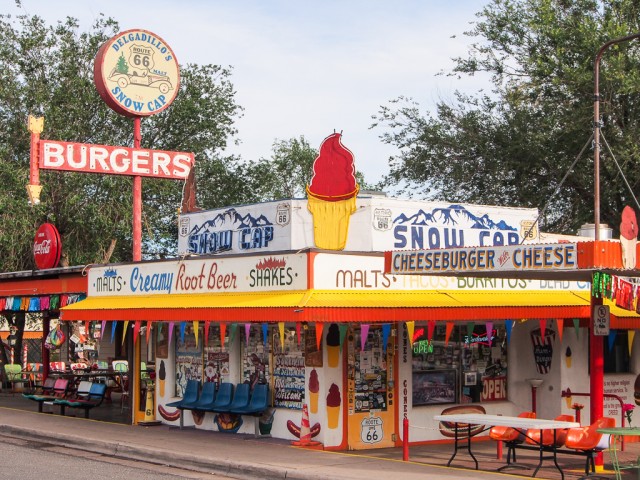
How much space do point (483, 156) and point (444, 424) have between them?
67.8ft

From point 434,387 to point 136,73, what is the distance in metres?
12.0

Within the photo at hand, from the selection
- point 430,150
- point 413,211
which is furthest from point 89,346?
point 413,211

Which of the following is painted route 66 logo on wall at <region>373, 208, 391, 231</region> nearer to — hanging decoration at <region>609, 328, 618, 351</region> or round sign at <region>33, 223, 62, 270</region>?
hanging decoration at <region>609, 328, 618, 351</region>

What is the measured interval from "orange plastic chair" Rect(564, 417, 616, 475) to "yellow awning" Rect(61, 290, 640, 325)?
325cm

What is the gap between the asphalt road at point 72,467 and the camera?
1433 centimetres

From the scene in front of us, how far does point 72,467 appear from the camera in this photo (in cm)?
1534

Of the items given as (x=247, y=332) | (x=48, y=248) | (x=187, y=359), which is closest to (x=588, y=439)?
(x=247, y=332)

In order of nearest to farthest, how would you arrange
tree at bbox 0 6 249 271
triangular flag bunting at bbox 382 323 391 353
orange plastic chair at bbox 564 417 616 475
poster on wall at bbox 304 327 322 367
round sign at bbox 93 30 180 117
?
orange plastic chair at bbox 564 417 616 475
triangular flag bunting at bbox 382 323 391 353
poster on wall at bbox 304 327 322 367
round sign at bbox 93 30 180 117
tree at bbox 0 6 249 271

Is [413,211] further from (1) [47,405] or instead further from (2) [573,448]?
(1) [47,405]

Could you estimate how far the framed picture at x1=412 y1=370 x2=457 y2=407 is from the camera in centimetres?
1816

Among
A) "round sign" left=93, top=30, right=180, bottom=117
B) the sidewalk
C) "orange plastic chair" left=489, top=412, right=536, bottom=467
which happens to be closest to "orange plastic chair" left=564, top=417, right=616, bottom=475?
the sidewalk

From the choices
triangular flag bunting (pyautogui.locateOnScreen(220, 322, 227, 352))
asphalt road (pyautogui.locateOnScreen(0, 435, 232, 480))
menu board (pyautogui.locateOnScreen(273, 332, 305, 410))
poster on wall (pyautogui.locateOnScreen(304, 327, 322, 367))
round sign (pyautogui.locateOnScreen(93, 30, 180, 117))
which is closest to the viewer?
asphalt road (pyautogui.locateOnScreen(0, 435, 232, 480))

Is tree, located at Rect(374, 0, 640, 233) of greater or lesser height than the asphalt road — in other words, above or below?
above

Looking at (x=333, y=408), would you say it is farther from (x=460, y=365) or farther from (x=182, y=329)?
(x=182, y=329)
